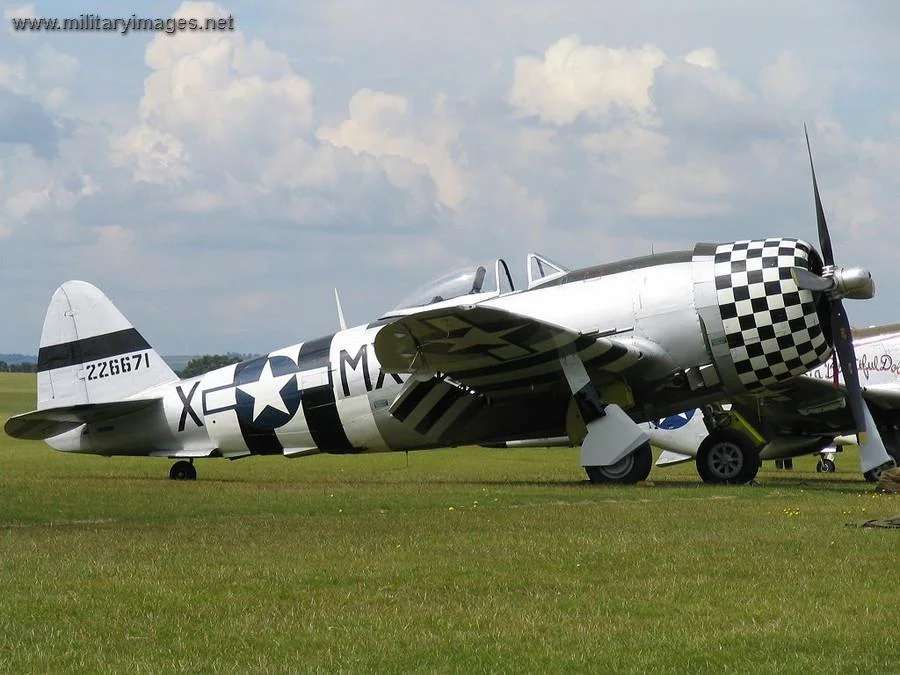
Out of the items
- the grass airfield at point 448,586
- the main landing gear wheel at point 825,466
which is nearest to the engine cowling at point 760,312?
the grass airfield at point 448,586

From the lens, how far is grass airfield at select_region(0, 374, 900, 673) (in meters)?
5.45

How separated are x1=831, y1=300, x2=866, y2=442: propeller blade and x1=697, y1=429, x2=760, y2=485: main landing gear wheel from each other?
5.11 feet

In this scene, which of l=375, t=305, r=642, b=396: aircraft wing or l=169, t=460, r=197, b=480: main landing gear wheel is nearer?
l=375, t=305, r=642, b=396: aircraft wing

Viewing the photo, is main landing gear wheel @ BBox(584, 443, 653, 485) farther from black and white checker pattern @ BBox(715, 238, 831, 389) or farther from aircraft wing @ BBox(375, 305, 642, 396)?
black and white checker pattern @ BBox(715, 238, 831, 389)

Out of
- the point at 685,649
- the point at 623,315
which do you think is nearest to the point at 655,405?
the point at 623,315

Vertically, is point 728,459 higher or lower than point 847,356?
lower

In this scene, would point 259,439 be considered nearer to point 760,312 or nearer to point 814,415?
point 760,312

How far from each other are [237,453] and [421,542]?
9.96 m

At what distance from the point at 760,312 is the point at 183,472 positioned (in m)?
9.57

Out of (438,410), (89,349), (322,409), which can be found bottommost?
(438,410)

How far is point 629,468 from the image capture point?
16.0 metres

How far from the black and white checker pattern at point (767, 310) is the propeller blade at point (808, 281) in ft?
0.17

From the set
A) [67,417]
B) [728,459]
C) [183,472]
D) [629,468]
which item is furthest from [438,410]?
[67,417]

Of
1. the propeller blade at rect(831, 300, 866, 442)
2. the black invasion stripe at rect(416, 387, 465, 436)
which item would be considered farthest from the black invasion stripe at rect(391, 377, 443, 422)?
the propeller blade at rect(831, 300, 866, 442)
